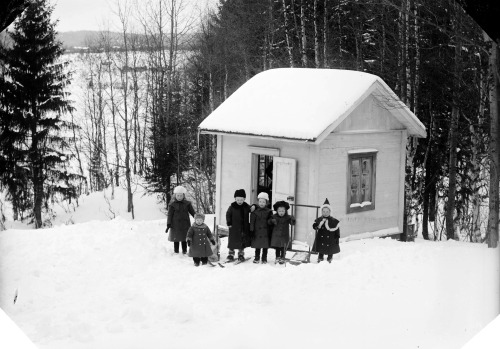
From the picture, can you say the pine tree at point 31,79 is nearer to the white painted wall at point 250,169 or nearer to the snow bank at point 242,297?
the white painted wall at point 250,169

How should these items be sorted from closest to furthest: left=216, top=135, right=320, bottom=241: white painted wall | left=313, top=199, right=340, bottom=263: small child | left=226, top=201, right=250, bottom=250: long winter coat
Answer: left=313, top=199, right=340, bottom=263: small child, left=226, top=201, right=250, bottom=250: long winter coat, left=216, top=135, right=320, bottom=241: white painted wall

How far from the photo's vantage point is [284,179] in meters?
12.7

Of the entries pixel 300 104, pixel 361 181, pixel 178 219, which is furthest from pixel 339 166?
pixel 178 219

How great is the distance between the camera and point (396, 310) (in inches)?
280

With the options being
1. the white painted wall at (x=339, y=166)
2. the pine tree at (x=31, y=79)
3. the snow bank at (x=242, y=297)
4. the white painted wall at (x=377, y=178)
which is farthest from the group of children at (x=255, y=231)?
the pine tree at (x=31, y=79)

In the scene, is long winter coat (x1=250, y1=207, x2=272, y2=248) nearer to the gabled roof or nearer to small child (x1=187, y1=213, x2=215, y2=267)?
small child (x1=187, y1=213, x2=215, y2=267)

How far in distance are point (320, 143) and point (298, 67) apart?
9530 mm

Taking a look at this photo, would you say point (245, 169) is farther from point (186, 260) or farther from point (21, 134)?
point (21, 134)

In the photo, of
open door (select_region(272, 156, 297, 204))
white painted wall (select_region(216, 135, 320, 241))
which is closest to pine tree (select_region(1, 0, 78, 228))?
white painted wall (select_region(216, 135, 320, 241))

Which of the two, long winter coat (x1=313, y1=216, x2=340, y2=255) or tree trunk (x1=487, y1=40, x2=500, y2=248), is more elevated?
tree trunk (x1=487, y1=40, x2=500, y2=248)

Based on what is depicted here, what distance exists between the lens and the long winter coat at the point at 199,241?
10.7 m

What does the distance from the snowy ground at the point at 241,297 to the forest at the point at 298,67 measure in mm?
2016

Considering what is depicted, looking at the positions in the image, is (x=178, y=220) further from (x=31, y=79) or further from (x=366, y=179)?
(x=31, y=79)

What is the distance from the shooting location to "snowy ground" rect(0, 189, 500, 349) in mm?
6227
